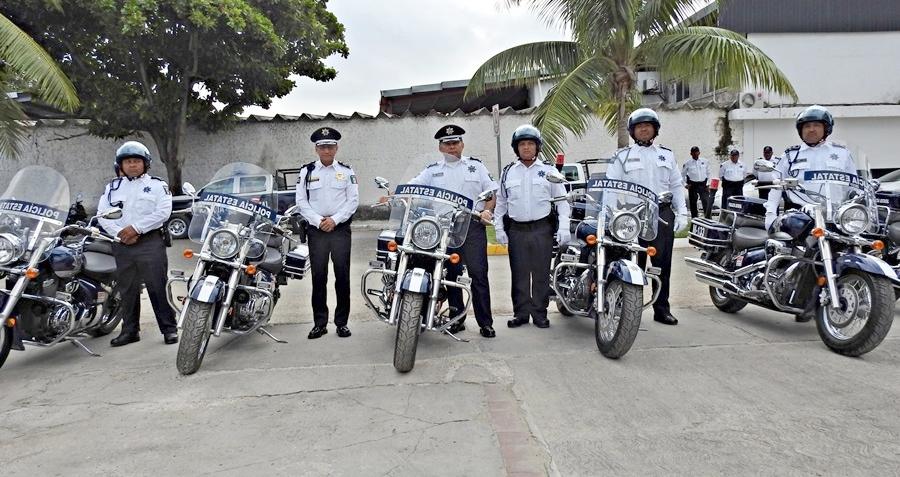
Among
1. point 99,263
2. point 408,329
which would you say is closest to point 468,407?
point 408,329

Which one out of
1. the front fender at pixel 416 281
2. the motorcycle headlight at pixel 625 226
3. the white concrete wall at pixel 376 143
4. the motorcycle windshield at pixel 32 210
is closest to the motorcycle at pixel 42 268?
the motorcycle windshield at pixel 32 210

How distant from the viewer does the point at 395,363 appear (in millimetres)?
4301

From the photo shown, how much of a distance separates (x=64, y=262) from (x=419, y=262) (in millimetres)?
2549

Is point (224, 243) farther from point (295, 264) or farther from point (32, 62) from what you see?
point (32, 62)

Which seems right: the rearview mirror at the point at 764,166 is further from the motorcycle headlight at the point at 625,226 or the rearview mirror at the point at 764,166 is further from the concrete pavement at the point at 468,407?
the concrete pavement at the point at 468,407

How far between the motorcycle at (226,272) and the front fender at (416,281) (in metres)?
1.13

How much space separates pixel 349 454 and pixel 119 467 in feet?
3.46

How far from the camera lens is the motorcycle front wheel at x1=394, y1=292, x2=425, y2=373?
422cm

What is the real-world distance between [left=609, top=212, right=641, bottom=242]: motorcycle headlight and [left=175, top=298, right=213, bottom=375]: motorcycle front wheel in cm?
280

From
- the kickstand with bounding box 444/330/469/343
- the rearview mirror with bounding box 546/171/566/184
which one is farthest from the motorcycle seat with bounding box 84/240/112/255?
the rearview mirror with bounding box 546/171/566/184

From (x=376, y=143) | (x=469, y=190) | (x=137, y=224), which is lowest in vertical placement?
(x=137, y=224)

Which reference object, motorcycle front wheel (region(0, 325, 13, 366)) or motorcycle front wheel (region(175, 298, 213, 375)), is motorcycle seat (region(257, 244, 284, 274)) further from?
motorcycle front wheel (region(0, 325, 13, 366))

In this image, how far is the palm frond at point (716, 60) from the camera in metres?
9.72

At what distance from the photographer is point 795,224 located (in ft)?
15.9
